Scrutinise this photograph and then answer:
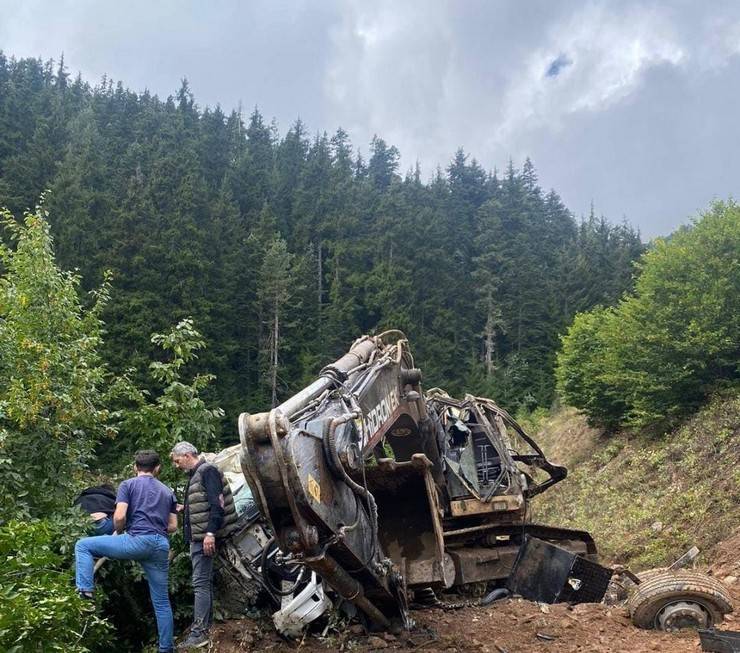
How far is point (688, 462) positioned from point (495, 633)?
9.87 meters

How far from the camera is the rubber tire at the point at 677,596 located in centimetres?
557

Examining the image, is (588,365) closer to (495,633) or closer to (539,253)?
(495,633)

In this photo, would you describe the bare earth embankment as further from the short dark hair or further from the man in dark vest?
the short dark hair

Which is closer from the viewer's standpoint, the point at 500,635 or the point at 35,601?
the point at 35,601

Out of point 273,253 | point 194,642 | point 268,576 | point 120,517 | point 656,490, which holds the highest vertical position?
point 273,253

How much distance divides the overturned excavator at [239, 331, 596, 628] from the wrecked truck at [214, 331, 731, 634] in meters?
0.01

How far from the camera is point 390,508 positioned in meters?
6.44

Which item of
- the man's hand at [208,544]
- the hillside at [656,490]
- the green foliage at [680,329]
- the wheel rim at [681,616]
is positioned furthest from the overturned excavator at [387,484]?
the green foliage at [680,329]

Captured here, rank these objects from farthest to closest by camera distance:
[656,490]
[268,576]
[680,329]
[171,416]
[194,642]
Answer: [680,329] → [656,490] → [171,416] → [268,576] → [194,642]

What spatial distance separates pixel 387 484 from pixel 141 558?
2.23m

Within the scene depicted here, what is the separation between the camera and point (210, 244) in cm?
4044

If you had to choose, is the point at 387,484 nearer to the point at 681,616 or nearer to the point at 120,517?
the point at 120,517

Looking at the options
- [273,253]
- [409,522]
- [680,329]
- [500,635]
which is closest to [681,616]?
[500,635]

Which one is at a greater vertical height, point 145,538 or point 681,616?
point 145,538
